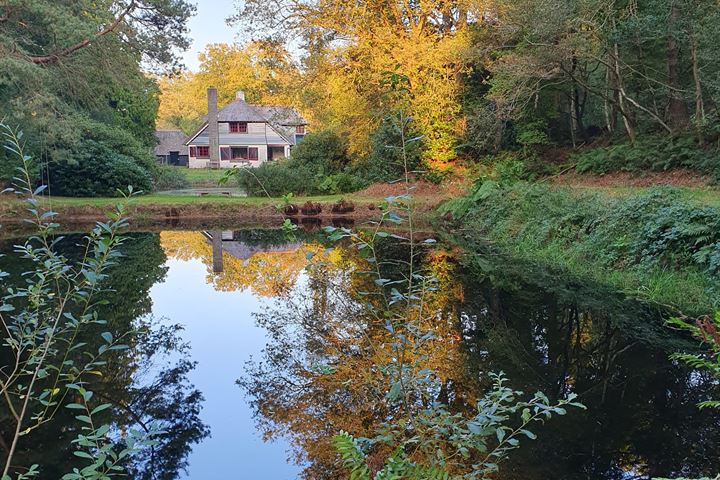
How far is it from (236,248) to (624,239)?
943 cm

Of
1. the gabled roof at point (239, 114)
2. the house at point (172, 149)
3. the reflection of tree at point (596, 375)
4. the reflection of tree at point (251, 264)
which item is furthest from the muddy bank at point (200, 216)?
the house at point (172, 149)

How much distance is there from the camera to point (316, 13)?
22062 millimetres

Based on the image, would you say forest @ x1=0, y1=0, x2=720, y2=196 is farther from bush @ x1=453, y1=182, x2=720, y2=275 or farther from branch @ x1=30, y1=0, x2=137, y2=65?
bush @ x1=453, y1=182, x2=720, y2=275

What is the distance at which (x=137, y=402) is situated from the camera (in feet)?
16.6

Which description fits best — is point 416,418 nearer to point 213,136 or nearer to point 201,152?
point 213,136

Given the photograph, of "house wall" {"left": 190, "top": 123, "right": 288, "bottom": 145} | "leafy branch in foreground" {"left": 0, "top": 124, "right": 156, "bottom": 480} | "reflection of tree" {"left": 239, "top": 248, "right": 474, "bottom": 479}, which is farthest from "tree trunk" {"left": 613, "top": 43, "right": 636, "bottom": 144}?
"house wall" {"left": 190, "top": 123, "right": 288, "bottom": 145}

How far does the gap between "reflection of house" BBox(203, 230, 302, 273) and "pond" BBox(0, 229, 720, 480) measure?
10.4 ft

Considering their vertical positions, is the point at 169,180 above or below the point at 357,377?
above

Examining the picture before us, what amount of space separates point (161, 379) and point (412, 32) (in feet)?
60.7

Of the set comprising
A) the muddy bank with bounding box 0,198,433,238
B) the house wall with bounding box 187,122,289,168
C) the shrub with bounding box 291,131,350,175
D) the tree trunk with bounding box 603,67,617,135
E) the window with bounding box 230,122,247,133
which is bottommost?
the muddy bank with bounding box 0,198,433,238

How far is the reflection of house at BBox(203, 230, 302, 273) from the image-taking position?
44.4 feet

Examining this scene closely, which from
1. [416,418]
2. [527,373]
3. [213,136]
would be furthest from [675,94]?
[213,136]

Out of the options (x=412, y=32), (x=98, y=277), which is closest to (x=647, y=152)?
(x=412, y=32)

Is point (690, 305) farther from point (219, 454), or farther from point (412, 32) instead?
point (412, 32)
